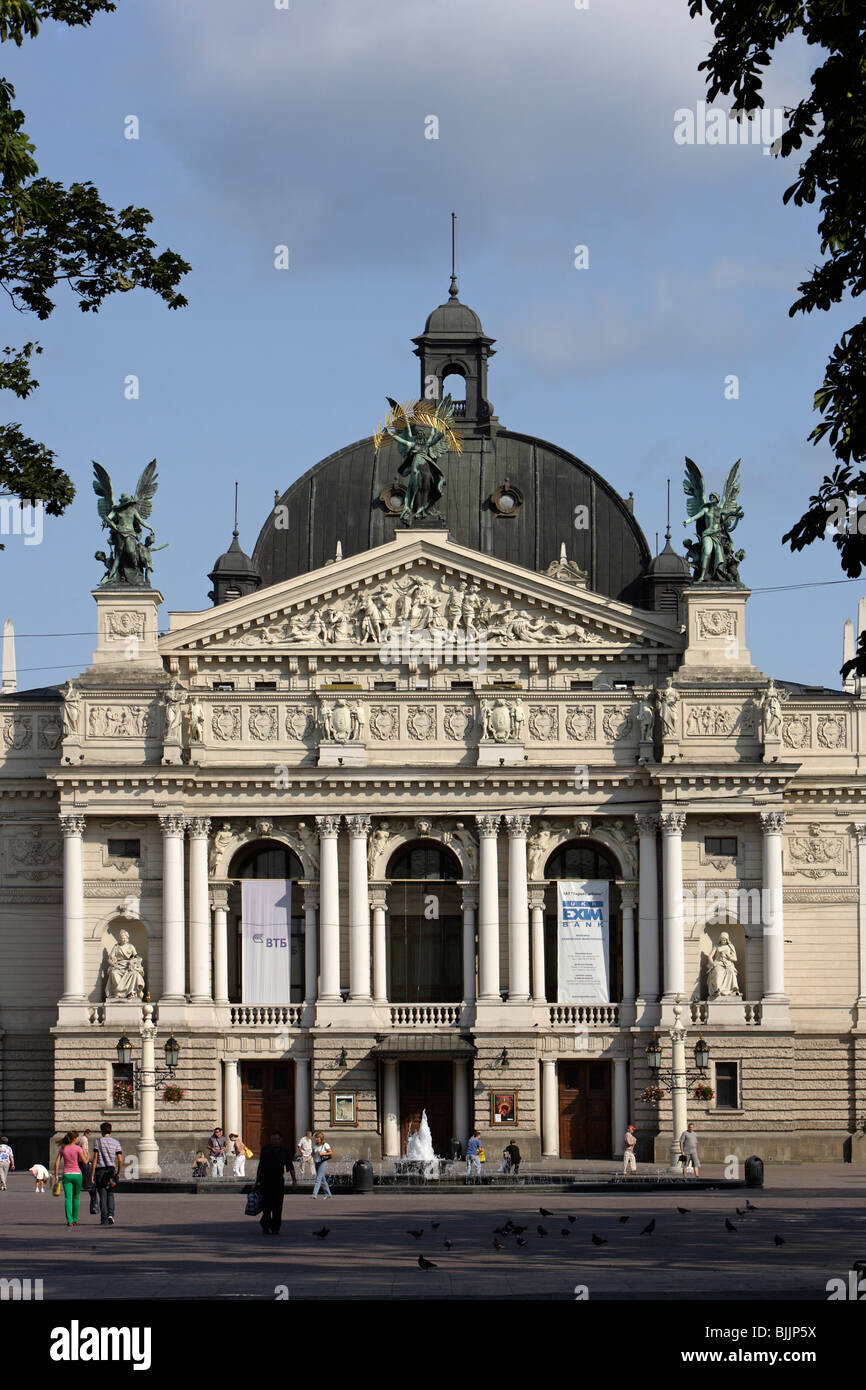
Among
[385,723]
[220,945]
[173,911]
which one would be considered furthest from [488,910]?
[173,911]

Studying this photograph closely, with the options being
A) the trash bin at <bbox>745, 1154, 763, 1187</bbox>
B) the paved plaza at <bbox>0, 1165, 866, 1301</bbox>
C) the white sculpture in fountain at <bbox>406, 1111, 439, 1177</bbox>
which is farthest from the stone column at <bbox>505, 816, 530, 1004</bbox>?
the paved plaza at <bbox>0, 1165, 866, 1301</bbox>

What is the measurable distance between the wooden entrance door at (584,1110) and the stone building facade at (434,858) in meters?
0.07

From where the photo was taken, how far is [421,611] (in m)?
83.1

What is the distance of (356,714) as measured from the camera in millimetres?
80438

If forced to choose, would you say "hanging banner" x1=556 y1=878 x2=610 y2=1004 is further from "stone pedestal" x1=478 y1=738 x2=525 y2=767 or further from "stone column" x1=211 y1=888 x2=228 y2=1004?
"stone column" x1=211 y1=888 x2=228 y2=1004

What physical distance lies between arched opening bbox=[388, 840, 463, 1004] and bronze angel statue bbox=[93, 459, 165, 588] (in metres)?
13.5

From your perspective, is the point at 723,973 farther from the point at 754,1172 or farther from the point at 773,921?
the point at 754,1172

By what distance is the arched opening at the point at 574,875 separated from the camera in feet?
269

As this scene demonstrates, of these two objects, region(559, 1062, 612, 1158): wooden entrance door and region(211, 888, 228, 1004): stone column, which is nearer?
region(559, 1062, 612, 1158): wooden entrance door

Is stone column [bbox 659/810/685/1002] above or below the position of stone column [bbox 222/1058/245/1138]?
above

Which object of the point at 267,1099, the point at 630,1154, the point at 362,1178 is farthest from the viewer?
the point at 267,1099

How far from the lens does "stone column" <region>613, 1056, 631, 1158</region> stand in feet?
261

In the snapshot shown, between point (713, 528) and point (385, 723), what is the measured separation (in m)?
13.5

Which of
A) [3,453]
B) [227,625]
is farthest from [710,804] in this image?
[3,453]
